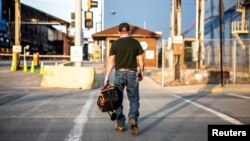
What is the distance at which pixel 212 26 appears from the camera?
52781mm

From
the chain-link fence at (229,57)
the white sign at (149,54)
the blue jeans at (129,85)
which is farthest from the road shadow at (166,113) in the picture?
the white sign at (149,54)

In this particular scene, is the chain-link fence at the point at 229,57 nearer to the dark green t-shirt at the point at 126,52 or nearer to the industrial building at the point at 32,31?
the dark green t-shirt at the point at 126,52

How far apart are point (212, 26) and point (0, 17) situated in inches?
1302

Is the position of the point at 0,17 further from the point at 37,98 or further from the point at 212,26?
the point at 37,98

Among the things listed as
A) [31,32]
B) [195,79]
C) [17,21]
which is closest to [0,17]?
[31,32]

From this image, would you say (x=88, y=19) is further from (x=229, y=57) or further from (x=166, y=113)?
(x=229, y=57)

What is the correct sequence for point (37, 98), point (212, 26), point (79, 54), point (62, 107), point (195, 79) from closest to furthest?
point (62, 107)
point (37, 98)
point (79, 54)
point (195, 79)
point (212, 26)

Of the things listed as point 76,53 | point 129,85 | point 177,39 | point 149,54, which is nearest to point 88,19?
point 76,53

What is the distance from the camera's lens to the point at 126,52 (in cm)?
745

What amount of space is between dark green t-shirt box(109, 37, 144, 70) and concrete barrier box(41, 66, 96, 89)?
9997 mm

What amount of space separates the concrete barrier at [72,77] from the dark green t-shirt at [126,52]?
394 inches

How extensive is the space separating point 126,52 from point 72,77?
10.5 metres

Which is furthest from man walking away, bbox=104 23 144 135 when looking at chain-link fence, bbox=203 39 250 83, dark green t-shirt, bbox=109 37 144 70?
chain-link fence, bbox=203 39 250 83

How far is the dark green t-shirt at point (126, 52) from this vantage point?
744 cm
